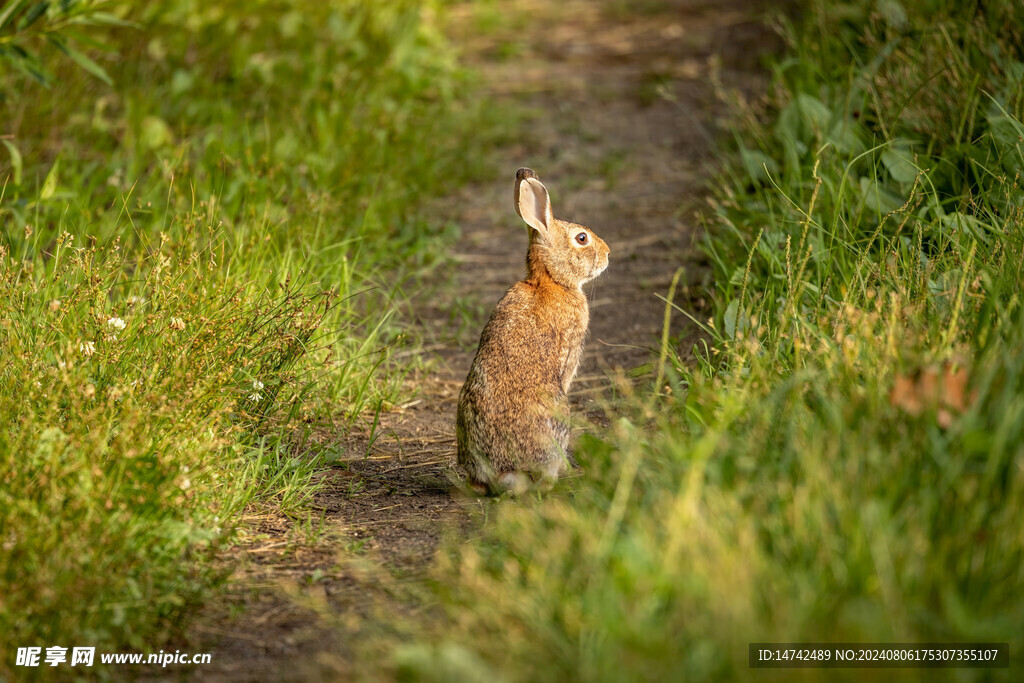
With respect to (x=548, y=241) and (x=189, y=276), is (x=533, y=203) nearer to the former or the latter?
(x=548, y=241)

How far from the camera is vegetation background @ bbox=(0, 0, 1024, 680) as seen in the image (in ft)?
7.90

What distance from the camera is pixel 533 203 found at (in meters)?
4.60

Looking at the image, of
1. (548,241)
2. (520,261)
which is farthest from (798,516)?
(520,261)

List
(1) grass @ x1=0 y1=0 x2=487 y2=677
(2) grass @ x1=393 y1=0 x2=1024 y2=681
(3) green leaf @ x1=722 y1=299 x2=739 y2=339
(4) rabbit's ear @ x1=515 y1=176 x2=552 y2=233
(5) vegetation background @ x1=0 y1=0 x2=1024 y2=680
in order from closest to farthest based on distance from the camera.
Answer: (2) grass @ x1=393 y1=0 x2=1024 y2=681 → (5) vegetation background @ x1=0 y1=0 x2=1024 y2=680 → (1) grass @ x1=0 y1=0 x2=487 y2=677 → (3) green leaf @ x1=722 y1=299 x2=739 y2=339 → (4) rabbit's ear @ x1=515 y1=176 x2=552 y2=233

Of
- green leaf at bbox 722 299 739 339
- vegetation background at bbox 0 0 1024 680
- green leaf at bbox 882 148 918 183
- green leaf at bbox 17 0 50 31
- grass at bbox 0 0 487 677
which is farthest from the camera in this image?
green leaf at bbox 17 0 50 31

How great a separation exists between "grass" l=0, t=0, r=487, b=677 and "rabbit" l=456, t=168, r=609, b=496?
669 millimetres

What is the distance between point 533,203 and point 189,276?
1581 mm

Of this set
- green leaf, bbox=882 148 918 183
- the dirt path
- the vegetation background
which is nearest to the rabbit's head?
the dirt path

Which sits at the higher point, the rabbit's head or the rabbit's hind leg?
the rabbit's head

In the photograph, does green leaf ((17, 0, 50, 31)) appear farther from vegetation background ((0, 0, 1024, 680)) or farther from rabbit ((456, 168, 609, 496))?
rabbit ((456, 168, 609, 496))

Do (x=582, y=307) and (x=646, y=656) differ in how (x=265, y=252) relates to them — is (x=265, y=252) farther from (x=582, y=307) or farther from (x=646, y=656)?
(x=646, y=656)

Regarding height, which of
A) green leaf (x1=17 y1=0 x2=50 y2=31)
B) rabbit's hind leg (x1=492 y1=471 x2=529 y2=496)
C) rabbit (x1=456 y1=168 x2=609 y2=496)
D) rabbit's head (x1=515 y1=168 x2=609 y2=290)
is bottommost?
rabbit's hind leg (x1=492 y1=471 x2=529 y2=496)

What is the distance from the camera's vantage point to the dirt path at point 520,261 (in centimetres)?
310

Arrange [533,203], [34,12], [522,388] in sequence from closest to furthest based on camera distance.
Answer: [522,388] → [533,203] → [34,12]
